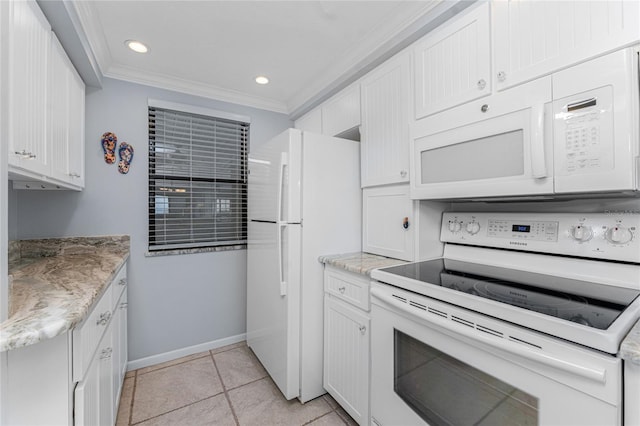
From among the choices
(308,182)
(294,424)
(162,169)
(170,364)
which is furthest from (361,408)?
(162,169)

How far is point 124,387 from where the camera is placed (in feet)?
6.64

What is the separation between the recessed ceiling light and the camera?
187 cm

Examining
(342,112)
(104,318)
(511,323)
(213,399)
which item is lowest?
(213,399)

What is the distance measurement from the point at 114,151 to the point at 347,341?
224cm

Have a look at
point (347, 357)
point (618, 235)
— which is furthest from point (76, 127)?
point (618, 235)

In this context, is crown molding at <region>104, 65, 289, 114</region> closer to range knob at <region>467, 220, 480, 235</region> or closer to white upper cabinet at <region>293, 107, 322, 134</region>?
white upper cabinet at <region>293, 107, 322, 134</region>

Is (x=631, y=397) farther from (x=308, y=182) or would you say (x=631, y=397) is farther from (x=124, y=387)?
(x=124, y=387)

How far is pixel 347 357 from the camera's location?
1663mm

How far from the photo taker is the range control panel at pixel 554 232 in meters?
1.09

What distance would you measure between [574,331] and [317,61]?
2140mm

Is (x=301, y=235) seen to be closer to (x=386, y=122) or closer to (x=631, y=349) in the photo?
(x=386, y=122)

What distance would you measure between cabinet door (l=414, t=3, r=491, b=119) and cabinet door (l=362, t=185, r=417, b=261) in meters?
0.52

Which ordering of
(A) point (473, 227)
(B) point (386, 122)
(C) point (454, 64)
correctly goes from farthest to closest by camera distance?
(B) point (386, 122) < (A) point (473, 227) < (C) point (454, 64)

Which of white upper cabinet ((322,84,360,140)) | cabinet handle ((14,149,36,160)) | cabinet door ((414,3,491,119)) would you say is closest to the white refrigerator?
white upper cabinet ((322,84,360,140))
